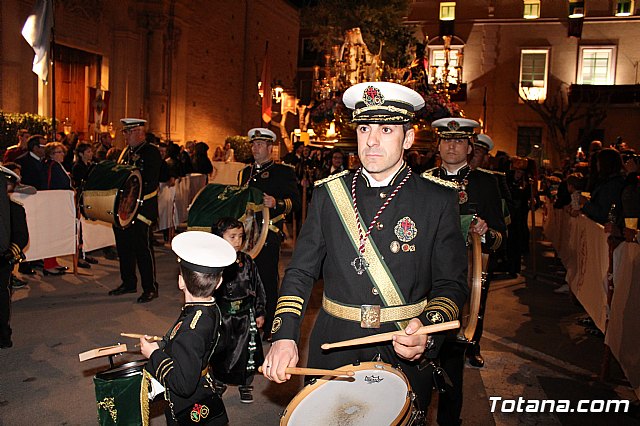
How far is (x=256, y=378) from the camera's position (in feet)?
20.2

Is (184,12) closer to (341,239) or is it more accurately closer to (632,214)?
(632,214)

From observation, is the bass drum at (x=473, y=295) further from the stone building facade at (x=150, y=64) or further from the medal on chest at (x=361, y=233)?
the stone building facade at (x=150, y=64)

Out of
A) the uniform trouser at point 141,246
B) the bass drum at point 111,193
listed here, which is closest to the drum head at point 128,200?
the bass drum at point 111,193

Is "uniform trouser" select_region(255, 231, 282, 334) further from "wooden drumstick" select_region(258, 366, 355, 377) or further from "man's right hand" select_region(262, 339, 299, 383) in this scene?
"wooden drumstick" select_region(258, 366, 355, 377)

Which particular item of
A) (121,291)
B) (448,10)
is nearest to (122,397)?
(121,291)

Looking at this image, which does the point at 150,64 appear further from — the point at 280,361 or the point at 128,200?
the point at 280,361

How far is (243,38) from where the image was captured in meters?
32.8

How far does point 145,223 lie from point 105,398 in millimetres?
5514

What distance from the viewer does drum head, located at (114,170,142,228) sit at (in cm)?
809

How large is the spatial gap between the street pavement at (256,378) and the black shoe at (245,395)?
46 mm

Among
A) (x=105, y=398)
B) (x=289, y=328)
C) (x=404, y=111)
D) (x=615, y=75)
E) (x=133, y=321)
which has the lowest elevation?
(x=133, y=321)

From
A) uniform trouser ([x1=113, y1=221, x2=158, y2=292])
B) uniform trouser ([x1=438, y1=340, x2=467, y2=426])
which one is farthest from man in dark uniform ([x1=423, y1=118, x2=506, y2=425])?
uniform trouser ([x1=113, y1=221, x2=158, y2=292])

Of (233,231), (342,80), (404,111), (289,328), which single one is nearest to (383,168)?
(404,111)

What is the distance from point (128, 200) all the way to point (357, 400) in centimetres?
632
